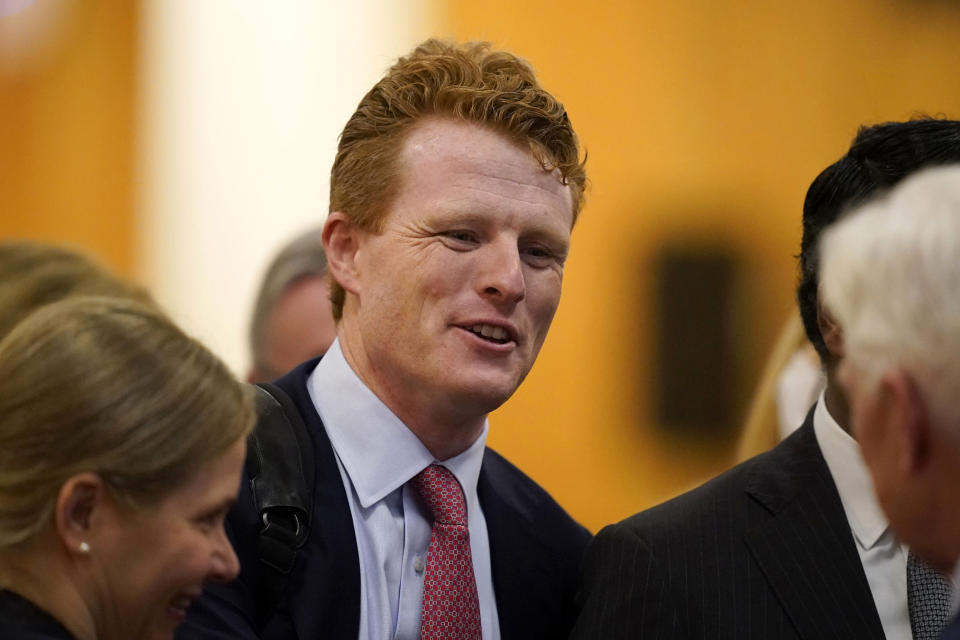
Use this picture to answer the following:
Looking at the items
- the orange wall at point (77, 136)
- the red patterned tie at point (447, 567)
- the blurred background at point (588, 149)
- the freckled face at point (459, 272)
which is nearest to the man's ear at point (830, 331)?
the freckled face at point (459, 272)

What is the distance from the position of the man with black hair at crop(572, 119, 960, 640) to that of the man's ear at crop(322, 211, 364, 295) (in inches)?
30.2

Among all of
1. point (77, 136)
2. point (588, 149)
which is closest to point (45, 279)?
point (588, 149)

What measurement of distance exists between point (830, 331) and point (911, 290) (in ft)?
2.88

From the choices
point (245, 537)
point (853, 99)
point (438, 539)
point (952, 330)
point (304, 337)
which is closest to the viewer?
point (952, 330)

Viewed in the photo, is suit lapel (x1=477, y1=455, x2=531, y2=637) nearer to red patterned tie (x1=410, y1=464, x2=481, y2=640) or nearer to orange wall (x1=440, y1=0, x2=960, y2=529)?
red patterned tie (x1=410, y1=464, x2=481, y2=640)

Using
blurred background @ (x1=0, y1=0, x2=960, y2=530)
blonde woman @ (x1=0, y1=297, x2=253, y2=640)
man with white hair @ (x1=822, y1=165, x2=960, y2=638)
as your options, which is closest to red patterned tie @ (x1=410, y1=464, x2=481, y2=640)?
blonde woman @ (x1=0, y1=297, x2=253, y2=640)

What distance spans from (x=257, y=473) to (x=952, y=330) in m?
1.30

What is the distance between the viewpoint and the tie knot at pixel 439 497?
2.58m

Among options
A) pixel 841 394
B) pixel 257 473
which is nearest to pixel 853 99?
pixel 841 394

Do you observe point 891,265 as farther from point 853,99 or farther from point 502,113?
point 853,99

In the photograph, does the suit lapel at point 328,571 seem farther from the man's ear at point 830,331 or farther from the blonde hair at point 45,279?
the man's ear at point 830,331

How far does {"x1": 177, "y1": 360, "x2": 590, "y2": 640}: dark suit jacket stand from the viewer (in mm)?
2299

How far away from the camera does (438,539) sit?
2539mm

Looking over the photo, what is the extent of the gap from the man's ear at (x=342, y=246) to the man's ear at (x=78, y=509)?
102 cm
